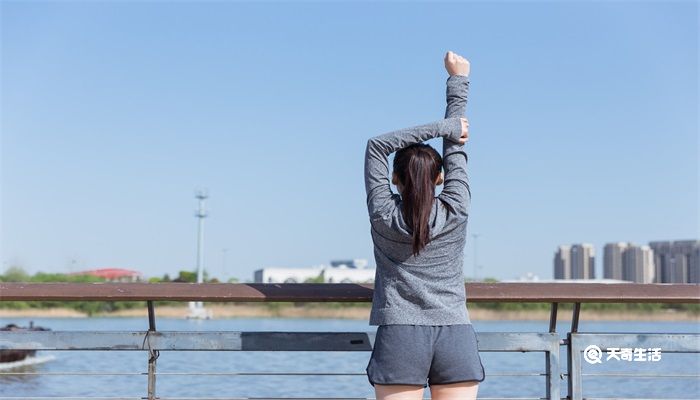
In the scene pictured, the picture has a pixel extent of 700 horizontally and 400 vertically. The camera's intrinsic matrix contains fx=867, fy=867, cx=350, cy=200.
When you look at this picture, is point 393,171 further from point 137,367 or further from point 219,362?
point 219,362

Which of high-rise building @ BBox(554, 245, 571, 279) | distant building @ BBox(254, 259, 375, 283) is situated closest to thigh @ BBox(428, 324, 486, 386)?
distant building @ BBox(254, 259, 375, 283)

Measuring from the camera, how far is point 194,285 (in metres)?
3.24

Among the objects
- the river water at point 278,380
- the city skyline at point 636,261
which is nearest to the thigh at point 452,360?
the river water at point 278,380

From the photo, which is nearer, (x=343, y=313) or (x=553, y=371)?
(x=553, y=371)

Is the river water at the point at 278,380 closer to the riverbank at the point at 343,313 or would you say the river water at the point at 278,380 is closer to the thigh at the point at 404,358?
the thigh at the point at 404,358

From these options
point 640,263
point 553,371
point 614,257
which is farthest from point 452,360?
point 614,257

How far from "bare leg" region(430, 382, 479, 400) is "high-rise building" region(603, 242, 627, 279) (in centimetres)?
9578

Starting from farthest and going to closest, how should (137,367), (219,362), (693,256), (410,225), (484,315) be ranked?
1. (693,256)
2. (484,315)
3. (219,362)
4. (137,367)
5. (410,225)

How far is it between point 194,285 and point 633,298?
1657 mm

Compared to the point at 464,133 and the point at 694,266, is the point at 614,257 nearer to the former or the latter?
the point at 694,266

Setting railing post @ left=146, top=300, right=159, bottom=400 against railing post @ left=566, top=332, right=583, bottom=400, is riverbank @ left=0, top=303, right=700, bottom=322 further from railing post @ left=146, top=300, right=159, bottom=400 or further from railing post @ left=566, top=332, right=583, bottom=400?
railing post @ left=146, top=300, right=159, bottom=400

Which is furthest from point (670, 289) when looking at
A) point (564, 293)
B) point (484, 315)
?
point (484, 315)

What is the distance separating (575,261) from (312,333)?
97.8m

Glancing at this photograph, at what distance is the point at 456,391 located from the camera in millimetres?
2346
